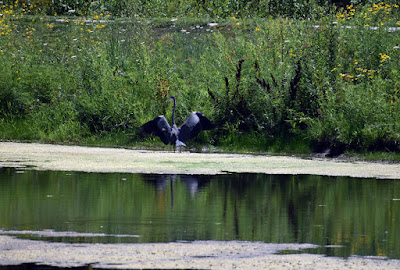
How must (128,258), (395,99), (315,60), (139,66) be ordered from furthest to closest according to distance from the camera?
(139,66), (315,60), (395,99), (128,258)

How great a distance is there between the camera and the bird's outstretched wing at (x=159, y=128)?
45.2 ft

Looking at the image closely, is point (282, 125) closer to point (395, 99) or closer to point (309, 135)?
point (309, 135)

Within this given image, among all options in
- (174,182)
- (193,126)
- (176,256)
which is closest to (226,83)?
(193,126)

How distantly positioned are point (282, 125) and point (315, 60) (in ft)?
4.51

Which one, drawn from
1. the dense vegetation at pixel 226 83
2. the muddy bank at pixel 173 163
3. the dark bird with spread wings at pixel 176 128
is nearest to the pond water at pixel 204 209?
the muddy bank at pixel 173 163

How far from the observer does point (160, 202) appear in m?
8.20

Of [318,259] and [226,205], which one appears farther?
[226,205]

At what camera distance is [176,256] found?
5602 millimetres

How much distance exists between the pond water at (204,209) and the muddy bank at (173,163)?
506mm

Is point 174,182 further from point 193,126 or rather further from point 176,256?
point 176,256

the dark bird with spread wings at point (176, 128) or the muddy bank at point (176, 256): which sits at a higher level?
the muddy bank at point (176, 256)

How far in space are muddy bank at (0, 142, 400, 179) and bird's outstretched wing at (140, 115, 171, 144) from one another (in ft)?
1.11

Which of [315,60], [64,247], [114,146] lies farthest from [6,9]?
[64,247]

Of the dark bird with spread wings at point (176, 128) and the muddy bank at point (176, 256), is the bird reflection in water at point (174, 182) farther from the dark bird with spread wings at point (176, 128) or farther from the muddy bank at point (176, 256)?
the dark bird with spread wings at point (176, 128)
